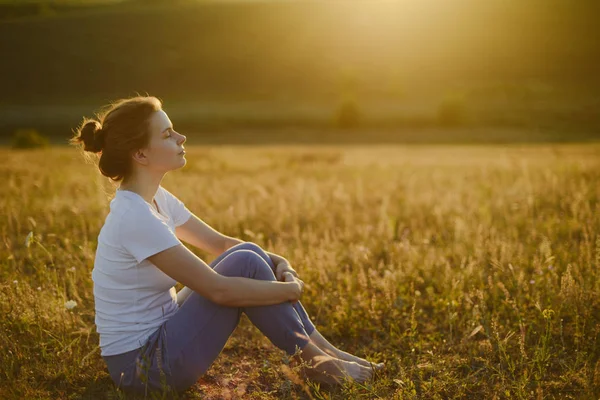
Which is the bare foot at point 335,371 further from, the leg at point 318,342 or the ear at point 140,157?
the ear at point 140,157

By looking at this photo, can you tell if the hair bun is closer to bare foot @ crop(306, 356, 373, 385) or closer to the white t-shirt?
the white t-shirt

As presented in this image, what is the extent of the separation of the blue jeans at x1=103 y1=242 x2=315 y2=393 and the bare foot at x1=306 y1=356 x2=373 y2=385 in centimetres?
19

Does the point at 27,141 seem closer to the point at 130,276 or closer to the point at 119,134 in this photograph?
the point at 119,134

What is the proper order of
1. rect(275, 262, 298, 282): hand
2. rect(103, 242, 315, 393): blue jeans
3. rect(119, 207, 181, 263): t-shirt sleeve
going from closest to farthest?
1. rect(119, 207, 181, 263): t-shirt sleeve
2. rect(103, 242, 315, 393): blue jeans
3. rect(275, 262, 298, 282): hand

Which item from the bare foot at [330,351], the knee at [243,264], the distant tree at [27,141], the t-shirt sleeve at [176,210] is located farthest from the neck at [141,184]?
the distant tree at [27,141]

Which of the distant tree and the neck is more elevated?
the distant tree

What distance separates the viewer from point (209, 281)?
281cm

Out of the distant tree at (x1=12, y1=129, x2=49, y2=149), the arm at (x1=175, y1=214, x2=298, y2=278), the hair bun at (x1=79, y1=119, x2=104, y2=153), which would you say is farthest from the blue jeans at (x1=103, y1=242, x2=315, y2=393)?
the distant tree at (x1=12, y1=129, x2=49, y2=149)

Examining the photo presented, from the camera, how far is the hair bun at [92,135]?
115 inches

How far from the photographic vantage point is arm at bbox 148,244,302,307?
2.78 metres

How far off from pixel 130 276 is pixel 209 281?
42 centimetres

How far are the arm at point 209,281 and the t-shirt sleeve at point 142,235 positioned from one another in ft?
0.15

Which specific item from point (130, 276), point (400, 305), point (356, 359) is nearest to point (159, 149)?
point (130, 276)

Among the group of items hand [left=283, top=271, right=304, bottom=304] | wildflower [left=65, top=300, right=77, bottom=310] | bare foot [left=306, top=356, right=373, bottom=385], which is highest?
hand [left=283, top=271, right=304, bottom=304]
